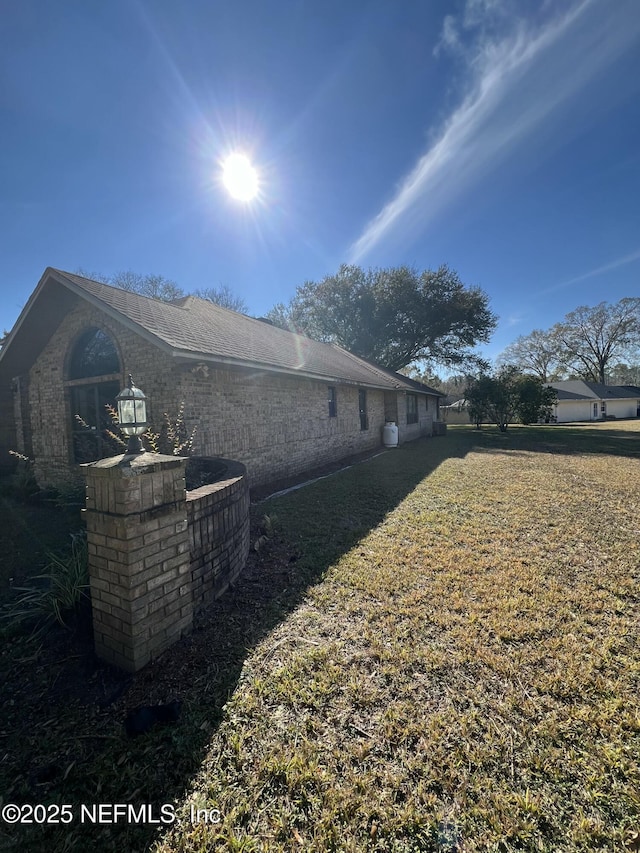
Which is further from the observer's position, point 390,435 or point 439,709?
point 390,435

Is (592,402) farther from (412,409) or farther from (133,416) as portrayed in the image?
(133,416)

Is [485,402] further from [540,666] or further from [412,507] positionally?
[540,666]

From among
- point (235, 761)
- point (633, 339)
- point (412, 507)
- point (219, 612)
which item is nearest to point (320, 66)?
point (412, 507)

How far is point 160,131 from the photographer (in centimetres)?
807

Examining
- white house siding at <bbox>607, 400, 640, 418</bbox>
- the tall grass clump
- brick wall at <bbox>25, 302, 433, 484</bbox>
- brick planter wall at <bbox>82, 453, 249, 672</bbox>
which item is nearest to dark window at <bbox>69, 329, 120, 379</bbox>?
brick wall at <bbox>25, 302, 433, 484</bbox>

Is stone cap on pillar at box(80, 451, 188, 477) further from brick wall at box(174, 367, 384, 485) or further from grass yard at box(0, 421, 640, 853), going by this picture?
brick wall at box(174, 367, 384, 485)

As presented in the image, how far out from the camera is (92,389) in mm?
7812

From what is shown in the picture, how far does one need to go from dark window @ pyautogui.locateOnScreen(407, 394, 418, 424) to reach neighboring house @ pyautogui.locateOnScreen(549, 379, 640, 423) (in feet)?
83.5

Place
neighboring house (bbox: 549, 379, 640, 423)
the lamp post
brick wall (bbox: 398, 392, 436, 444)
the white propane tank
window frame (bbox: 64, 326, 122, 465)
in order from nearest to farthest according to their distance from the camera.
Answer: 1. the lamp post
2. window frame (bbox: 64, 326, 122, 465)
3. the white propane tank
4. brick wall (bbox: 398, 392, 436, 444)
5. neighboring house (bbox: 549, 379, 640, 423)

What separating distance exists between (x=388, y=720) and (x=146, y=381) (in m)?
6.35

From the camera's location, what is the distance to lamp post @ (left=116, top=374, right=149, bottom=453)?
2.65 meters

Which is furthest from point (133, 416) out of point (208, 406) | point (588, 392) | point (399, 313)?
point (588, 392)

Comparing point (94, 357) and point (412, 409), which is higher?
point (94, 357)

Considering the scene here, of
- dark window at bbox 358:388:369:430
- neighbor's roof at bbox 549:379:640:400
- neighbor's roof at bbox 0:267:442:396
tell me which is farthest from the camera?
neighbor's roof at bbox 549:379:640:400
